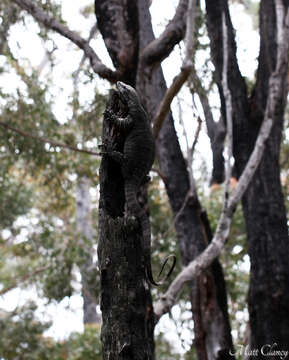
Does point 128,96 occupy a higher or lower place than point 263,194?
lower

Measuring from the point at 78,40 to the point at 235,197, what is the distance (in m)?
2.17

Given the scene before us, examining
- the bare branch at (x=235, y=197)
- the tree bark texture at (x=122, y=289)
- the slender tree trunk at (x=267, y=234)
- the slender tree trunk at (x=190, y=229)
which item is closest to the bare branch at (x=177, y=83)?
the slender tree trunk at (x=190, y=229)

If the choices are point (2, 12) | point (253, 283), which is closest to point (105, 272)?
point (253, 283)

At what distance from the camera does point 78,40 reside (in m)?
6.11

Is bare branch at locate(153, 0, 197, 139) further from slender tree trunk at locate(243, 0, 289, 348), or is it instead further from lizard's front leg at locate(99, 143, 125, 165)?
lizard's front leg at locate(99, 143, 125, 165)

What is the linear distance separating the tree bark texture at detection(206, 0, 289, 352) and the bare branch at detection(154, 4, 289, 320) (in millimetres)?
374

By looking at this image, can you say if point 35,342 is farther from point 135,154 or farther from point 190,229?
point 135,154

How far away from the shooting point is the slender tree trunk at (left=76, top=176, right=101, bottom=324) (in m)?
9.67

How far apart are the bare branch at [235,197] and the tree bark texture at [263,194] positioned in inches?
14.7

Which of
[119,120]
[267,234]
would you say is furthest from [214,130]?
[119,120]

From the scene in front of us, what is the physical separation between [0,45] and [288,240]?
479 centimetres

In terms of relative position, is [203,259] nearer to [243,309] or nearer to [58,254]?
[58,254]

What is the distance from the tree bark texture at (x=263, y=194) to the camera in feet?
19.9

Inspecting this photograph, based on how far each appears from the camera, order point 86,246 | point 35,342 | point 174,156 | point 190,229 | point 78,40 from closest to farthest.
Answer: point 78,40 → point 190,229 → point 174,156 → point 86,246 → point 35,342
